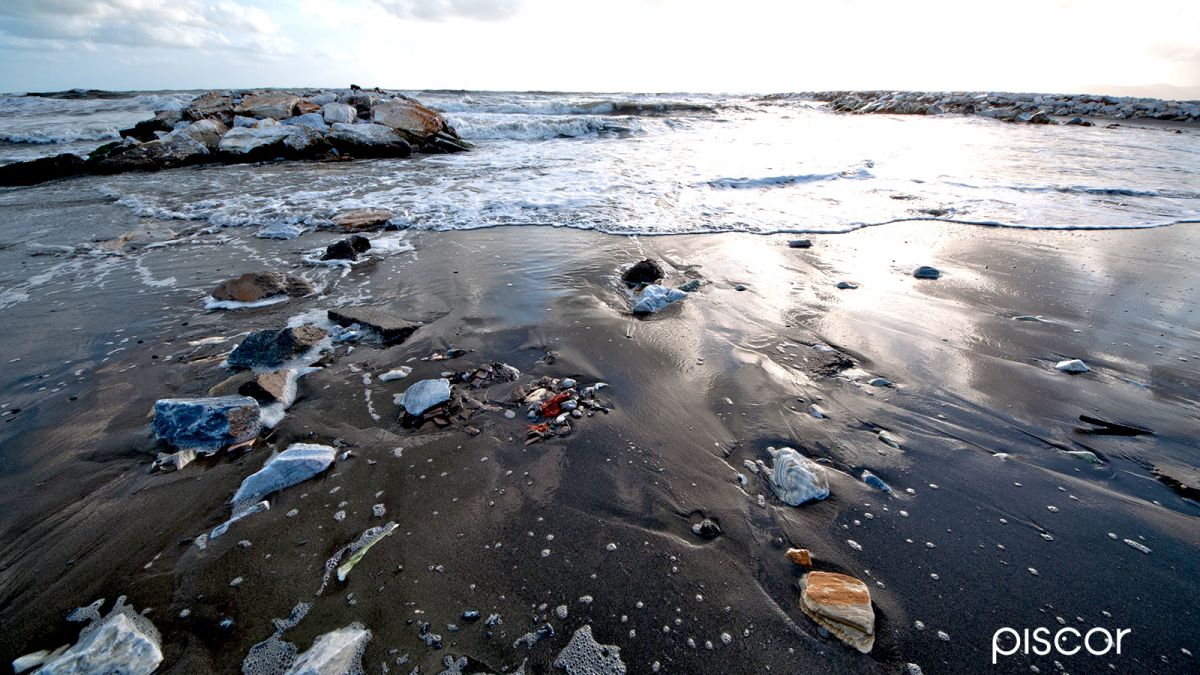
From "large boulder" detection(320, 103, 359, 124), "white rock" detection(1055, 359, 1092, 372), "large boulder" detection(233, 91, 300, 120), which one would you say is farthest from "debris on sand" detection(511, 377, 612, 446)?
"large boulder" detection(233, 91, 300, 120)

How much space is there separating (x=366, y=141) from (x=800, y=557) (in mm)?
14477

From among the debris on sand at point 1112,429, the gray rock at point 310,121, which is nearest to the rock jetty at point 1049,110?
the debris on sand at point 1112,429

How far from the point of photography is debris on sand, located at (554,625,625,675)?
56.0 inches

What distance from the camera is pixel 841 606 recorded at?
1.56 meters

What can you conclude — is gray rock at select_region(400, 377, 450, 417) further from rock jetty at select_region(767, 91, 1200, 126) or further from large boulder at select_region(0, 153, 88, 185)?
rock jetty at select_region(767, 91, 1200, 126)

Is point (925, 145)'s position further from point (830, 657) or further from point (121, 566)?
point (121, 566)

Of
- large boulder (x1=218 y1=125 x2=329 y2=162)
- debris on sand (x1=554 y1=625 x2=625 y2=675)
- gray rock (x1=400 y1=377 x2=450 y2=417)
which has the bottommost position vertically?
debris on sand (x1=554 y1=625 x2=625 y2=675)

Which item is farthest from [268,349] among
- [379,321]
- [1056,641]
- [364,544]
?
[1056,641]

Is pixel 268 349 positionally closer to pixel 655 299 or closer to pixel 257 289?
pixel 257 289

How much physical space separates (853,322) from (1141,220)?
634 centimetres

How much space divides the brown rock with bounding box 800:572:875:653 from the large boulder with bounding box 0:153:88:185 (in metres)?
15.3

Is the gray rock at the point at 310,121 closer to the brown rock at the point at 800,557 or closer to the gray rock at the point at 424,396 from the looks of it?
the gray rock at the point at 424,396

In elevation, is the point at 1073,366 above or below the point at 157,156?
below

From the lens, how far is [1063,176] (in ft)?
30.2
